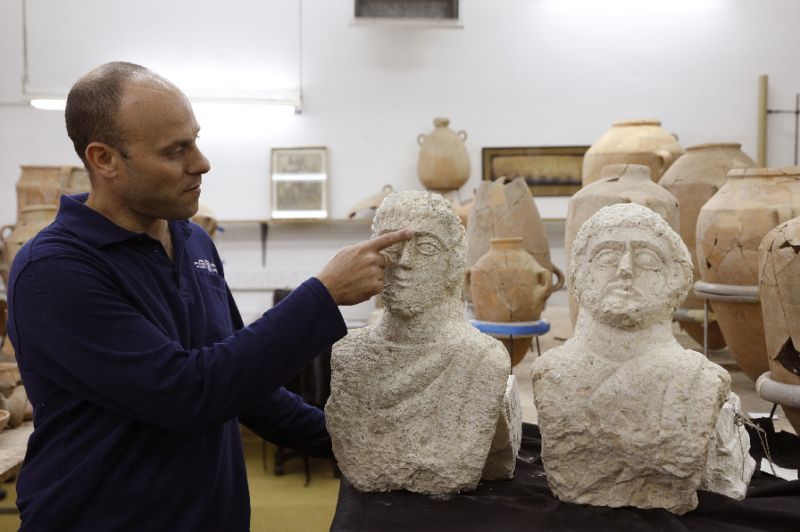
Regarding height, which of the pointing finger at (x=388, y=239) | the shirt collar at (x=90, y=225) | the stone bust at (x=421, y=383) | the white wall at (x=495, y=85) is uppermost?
the white wall at (x=495, y=85)

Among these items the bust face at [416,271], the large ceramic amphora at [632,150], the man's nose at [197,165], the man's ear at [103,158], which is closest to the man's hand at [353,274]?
the bust face at [416,271]

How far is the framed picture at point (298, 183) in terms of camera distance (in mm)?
7762

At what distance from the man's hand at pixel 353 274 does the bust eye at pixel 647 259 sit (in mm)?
696

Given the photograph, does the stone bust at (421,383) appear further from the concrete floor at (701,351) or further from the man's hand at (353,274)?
the concrete floor at (701,351)

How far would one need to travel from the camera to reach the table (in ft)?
6.86

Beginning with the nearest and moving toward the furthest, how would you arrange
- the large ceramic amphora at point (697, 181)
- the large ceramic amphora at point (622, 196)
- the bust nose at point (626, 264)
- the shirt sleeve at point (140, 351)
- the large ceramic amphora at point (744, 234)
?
the shirt sleeve at point (140, 351), the bust nose at point (626, 264), the large ceramic amphora at point (744, 234), the large ceramic amphora at point (622, 196), the large ceramic amphora at point (697, 181)

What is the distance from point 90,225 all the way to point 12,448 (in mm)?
1878

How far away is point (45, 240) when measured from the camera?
1942 millimetres

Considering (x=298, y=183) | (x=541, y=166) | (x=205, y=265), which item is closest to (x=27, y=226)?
(x=298, y=183)

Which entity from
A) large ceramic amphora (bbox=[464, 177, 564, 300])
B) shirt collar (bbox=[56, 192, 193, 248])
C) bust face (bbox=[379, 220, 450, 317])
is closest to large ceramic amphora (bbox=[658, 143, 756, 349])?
large ceramic amphora (bbox=[464, 177, 564, 300])

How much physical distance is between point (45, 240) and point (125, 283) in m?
0.21

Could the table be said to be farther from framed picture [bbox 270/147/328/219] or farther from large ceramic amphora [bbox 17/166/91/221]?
framed picture [bbox 270/147/328/219]

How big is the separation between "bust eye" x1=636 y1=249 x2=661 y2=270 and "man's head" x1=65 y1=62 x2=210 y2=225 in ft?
3.77

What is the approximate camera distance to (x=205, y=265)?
2316 mm
